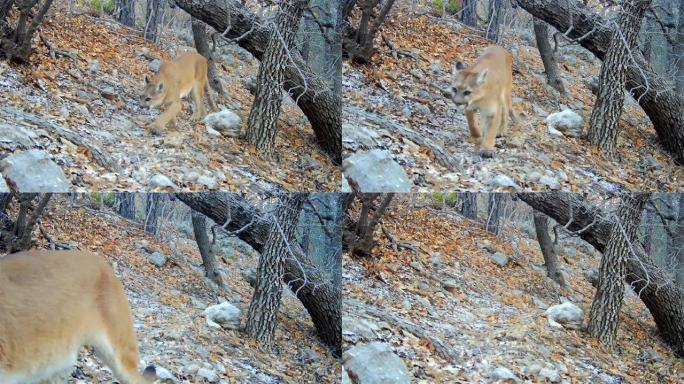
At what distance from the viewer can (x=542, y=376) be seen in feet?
17.6

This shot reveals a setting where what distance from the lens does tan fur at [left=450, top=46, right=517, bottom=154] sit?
539 cm

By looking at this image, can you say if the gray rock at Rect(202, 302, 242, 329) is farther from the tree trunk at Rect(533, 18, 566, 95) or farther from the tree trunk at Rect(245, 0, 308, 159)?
the tree trunk at Rect(533, 18, 566, 95)

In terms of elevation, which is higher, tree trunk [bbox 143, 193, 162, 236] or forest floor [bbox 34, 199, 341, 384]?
tree trunk [bbox 143, 193, 162, 236]

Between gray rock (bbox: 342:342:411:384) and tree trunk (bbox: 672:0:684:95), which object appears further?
tree trunk (bbox: 672:0:684:95)

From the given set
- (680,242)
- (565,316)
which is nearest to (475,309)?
(565,316)

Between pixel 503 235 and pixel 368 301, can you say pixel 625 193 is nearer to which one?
pixel 503 235

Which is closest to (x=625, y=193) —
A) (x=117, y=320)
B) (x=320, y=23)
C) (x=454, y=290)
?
(x=454, y=290)

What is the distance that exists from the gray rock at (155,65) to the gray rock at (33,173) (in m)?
0.84

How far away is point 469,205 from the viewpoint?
5426 mm

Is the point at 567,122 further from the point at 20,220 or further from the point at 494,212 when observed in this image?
the point at 20,220

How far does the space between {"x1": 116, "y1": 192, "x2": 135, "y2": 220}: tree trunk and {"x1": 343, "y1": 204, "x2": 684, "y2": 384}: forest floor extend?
1382 millimetres

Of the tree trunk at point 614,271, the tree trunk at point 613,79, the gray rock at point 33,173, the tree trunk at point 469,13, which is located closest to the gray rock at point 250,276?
the gray rock at point 33,173

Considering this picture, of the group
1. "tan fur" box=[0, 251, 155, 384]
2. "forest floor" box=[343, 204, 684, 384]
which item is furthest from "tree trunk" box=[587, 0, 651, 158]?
"tan fur" box=[0, 251, 155, 384]

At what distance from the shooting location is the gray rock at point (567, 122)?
5.54m
